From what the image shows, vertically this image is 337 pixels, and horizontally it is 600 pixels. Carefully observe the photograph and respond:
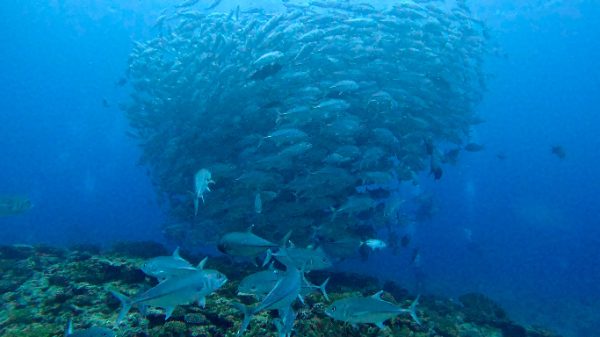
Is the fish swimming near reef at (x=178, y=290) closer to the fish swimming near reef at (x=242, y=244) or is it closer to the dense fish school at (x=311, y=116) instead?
the fish swimming near reef at (x=242, y=244)

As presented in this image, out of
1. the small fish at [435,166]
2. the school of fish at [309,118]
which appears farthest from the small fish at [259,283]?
the small fish at [435,166]

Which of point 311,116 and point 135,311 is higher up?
point 311,116

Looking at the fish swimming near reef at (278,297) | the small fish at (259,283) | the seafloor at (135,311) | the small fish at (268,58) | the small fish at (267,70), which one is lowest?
the seafloor at (135,311)

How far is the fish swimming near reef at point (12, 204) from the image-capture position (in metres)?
10.4

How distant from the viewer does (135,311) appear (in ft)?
14.5

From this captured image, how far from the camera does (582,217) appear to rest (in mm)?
52094

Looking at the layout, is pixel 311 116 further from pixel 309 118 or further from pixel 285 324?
pixel 285 324

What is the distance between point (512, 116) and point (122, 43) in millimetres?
74915

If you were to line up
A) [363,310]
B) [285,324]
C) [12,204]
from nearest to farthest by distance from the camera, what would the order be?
[363,310]
[285,324]
[12,204]

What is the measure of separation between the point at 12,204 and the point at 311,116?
10932 millimetres

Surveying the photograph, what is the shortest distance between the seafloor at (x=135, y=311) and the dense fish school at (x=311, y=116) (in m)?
2.19

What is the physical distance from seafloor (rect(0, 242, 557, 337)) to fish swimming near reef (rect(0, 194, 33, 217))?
3046mm

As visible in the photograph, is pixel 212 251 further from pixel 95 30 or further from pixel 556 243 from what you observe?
pixel 95 30

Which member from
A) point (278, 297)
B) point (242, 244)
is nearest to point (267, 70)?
point (242, 244)
